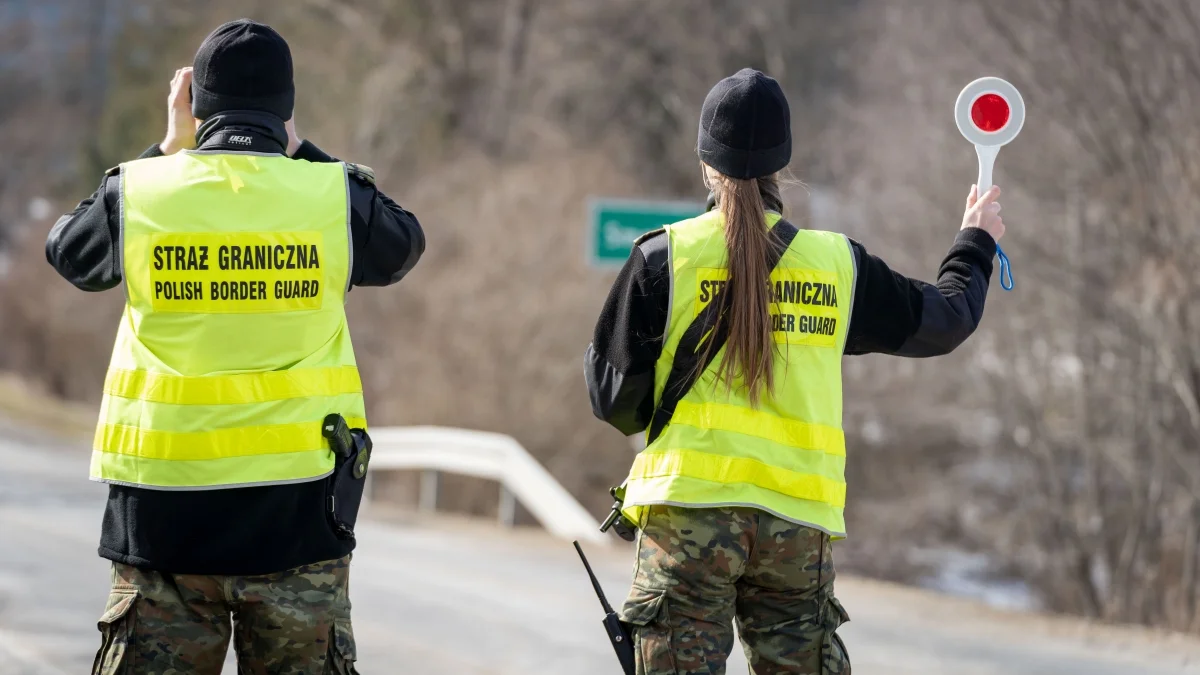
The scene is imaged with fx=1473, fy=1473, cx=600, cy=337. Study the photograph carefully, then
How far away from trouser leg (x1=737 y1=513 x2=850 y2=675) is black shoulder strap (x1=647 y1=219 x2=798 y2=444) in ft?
1.19

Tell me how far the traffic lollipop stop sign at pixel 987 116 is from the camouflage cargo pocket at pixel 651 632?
1.34 m

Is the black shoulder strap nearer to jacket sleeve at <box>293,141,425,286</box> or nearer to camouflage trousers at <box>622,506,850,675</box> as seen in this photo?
camouflage trousers at <box>622,506,850,675</box>

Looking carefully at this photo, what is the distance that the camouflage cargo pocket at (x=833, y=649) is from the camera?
356 cm

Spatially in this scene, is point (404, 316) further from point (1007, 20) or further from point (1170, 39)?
point (1170, 39)

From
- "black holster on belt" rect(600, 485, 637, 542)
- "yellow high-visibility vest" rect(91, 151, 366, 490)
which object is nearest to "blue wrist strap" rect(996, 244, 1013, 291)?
"black holster on belt" rect(600, 485, 637, 542)

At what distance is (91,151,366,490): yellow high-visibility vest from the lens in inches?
134

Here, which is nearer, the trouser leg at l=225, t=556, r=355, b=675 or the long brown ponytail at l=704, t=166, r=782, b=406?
the trouser leg at l=225, t=556, r=355, b=675

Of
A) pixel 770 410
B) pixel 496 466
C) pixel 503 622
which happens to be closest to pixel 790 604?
Answer: pixel 770 410

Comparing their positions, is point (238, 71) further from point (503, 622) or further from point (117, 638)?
point (503, 622)

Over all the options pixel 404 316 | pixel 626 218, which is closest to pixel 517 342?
pixel 404 316

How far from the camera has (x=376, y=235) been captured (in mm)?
3580

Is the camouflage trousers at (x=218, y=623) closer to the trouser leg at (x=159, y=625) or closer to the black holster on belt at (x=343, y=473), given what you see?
the trouser leg at (x=159, y=625)

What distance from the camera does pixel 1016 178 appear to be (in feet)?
52.6

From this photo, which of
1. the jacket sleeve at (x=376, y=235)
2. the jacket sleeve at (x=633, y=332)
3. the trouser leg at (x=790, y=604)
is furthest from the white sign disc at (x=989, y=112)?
the jacket sleeve at (x=376, y=235)
